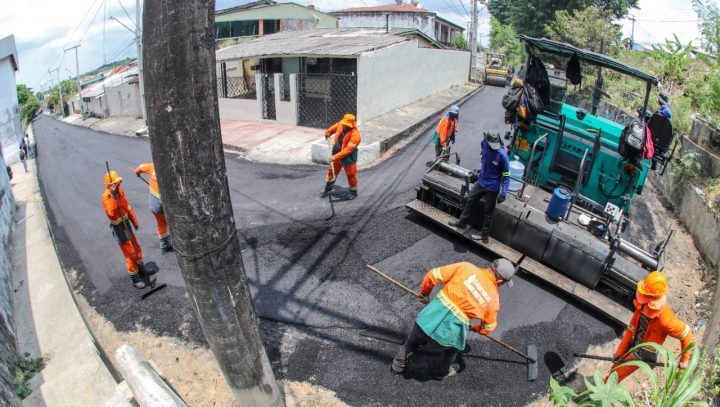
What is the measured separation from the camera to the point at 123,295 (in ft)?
17.6

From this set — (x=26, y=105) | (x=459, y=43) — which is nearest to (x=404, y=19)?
(x=459, y=43)

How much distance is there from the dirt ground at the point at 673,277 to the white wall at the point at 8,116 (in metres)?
24.4

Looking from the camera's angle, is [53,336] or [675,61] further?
[675,61]

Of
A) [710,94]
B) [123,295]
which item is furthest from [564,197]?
[710,94]

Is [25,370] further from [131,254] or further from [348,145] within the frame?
[348,145]

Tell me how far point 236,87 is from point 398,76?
6.88 m

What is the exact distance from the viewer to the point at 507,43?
3006 cm

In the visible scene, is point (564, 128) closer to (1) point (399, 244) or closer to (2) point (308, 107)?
(1) point (399, 244)

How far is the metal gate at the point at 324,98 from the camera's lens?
12195mm

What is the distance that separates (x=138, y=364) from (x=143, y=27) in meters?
2.92

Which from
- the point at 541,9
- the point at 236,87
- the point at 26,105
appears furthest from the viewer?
the point at 26,105

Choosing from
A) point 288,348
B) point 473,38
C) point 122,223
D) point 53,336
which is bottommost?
point 53,336

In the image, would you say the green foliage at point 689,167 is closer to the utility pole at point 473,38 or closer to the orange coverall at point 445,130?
the orange coverall at point 445,130

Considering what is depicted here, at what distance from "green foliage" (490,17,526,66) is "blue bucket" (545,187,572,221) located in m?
24.3
